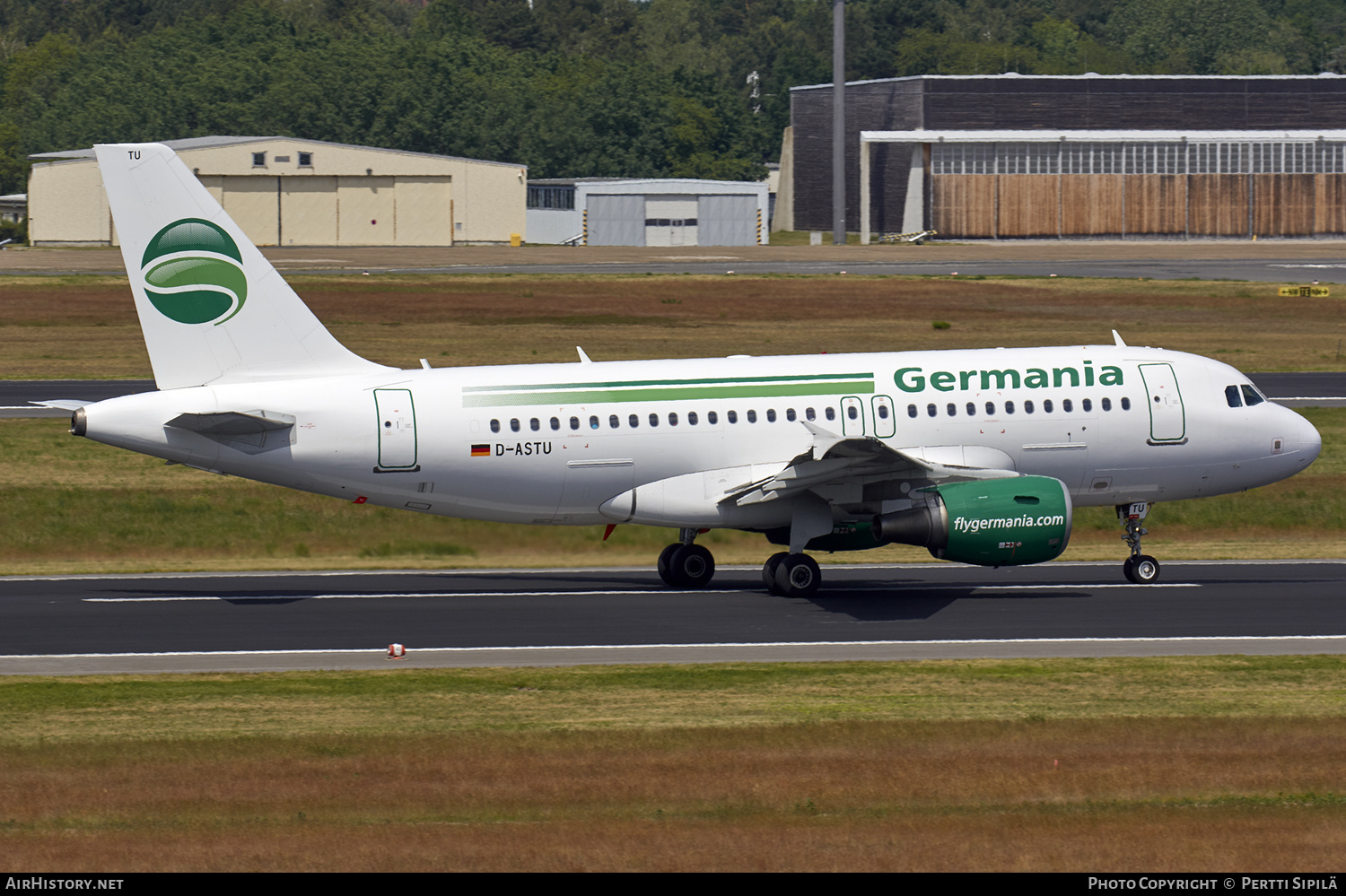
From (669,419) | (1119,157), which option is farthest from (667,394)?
(1119,157)

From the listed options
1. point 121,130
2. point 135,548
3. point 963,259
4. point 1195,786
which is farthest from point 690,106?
point 1195,786

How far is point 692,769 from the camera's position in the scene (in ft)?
69.1

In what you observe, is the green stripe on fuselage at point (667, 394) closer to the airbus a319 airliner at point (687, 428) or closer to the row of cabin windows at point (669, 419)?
the airbus a319 airliner at point (687, 428)

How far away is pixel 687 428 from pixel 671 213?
106237 mm

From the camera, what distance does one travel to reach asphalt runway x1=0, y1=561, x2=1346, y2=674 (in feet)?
92.7

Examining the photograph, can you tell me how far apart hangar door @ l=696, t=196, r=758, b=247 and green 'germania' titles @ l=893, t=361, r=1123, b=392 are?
346ft

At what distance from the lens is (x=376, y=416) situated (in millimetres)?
31172

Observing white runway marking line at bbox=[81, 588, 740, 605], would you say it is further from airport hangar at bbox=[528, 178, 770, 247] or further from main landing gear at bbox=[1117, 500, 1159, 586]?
airport hangar at bbox=[528, 178, 770, 247]

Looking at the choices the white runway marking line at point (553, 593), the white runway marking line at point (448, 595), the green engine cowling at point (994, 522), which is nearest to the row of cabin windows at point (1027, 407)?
the green engine cowling at point (994, 522)

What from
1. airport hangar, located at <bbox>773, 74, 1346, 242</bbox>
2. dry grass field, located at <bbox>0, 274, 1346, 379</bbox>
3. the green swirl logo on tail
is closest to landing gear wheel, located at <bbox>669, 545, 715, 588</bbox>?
the green swirl logo on tail

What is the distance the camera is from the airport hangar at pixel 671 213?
13725 centimetres

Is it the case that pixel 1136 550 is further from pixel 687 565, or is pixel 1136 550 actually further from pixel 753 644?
pixel 753 644

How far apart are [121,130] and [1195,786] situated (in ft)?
555

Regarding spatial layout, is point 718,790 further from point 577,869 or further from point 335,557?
point 335,557
